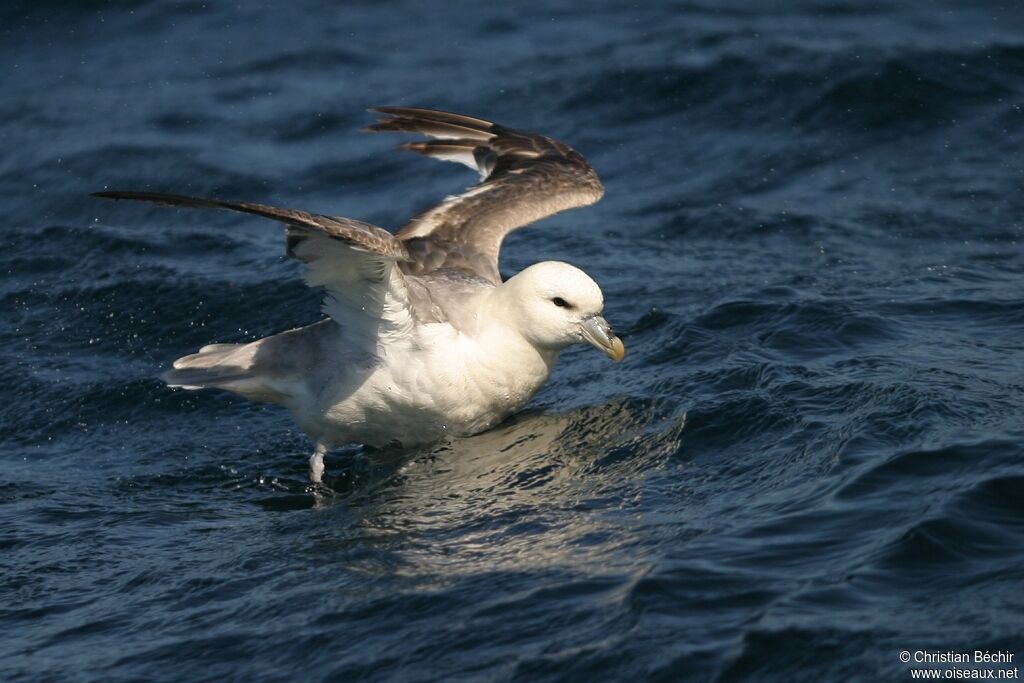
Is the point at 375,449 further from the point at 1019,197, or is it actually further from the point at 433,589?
the point at 1019,197

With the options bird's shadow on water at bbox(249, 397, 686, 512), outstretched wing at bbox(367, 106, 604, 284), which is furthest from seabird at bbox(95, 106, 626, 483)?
outstretched wing at bbox(367, 106, 604, 284)

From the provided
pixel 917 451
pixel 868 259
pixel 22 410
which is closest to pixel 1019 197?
pixel 868 259

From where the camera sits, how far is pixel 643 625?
512cm

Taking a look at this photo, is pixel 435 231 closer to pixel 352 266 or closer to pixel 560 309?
pixel 560 309

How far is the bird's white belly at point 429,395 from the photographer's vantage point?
23.1 feet

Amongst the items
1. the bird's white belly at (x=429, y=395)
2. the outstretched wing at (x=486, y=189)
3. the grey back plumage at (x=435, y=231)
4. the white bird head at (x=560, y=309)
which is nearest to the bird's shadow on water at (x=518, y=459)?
the bird's white belly at (x=429, y=395)

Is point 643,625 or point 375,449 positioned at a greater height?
point 643,625

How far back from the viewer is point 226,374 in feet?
24.4

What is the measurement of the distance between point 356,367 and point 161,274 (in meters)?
3.47

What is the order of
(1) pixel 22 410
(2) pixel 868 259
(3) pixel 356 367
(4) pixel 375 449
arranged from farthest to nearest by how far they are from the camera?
(2) pixel 868 259 → (1) pixel 22 410 → (4) pixel 375 449 → (3) pixel 356 367

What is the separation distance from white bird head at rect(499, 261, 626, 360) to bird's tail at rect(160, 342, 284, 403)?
4.24 feet

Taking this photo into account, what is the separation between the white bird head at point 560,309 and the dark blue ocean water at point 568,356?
49 cm

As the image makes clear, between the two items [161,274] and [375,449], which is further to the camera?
[161,274]

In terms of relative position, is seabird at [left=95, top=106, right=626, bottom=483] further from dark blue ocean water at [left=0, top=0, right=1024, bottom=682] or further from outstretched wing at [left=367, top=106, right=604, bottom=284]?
outstretched wing at [left=367, top=106, right=604, bottom=284]
